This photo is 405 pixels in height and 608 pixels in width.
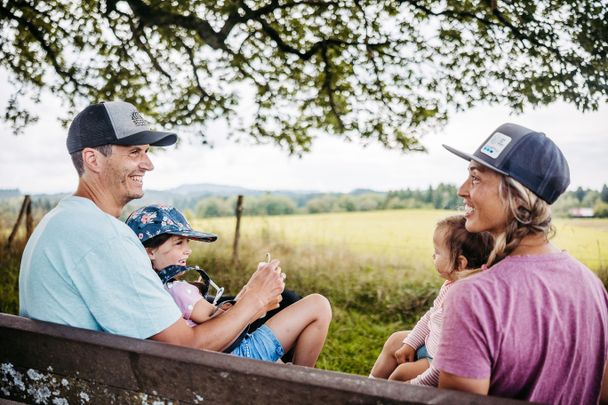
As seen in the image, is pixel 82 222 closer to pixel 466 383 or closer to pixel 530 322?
pixel 466 383

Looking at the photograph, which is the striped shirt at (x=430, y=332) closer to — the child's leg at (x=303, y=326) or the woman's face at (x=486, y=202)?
the child's leg at (x=303, y=326)

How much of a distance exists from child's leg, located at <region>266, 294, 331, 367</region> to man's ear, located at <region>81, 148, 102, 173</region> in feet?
3.74

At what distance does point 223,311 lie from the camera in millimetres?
2439

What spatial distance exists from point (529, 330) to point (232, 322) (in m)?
1.18

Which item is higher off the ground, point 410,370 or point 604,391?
point 604,391

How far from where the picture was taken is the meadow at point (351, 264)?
5754mm

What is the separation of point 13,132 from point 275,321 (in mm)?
8467

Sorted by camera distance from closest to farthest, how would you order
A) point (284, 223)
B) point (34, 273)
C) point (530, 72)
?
point (34, 273) → point (530, 72) → point (284, 223)

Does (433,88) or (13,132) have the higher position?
(433,88)

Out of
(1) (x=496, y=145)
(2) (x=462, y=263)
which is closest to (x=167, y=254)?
(2) (x=462, y=263)

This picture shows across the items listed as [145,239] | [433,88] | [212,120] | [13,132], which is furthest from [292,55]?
[145,239]

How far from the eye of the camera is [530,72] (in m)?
6.86

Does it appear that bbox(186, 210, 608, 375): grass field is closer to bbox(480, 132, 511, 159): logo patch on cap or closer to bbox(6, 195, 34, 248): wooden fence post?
bbox(6, 195, 34, 248): wooden fence post

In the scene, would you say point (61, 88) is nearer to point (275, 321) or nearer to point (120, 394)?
point (275, 321)
